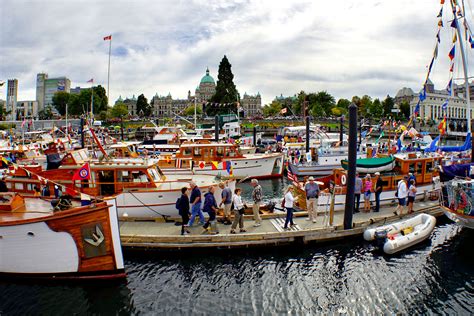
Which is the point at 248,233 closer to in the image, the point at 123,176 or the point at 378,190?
the point at 123,176

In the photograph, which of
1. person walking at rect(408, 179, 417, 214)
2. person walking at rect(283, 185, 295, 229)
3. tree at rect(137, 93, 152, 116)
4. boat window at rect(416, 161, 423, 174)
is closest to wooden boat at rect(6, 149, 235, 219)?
person walking at rect(283, 185, 295, 229)

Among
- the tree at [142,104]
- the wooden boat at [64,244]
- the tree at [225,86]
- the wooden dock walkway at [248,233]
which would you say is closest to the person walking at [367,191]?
the wooden dock walkway at [248,233]

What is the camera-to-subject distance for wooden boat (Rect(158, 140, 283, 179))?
26.7 metres

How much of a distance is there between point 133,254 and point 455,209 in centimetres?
1298

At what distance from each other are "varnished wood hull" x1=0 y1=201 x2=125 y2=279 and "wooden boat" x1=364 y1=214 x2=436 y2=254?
30.8ft

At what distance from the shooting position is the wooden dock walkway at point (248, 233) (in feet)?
41.9

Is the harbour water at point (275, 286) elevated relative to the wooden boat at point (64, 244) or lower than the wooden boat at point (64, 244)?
lower

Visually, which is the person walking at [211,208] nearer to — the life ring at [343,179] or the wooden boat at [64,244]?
the wooden boat at [64,244]

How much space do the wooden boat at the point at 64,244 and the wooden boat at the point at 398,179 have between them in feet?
30.0

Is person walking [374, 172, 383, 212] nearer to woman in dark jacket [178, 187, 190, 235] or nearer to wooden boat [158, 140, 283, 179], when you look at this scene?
woman in dark jacket [178, 187, 190, 235]

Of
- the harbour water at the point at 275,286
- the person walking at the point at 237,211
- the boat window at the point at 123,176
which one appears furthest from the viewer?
the boat window at the point at 123,176

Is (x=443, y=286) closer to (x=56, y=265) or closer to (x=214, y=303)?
(x=214, y=303)

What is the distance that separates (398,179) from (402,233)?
4.03m

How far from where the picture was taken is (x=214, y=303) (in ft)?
33.0
